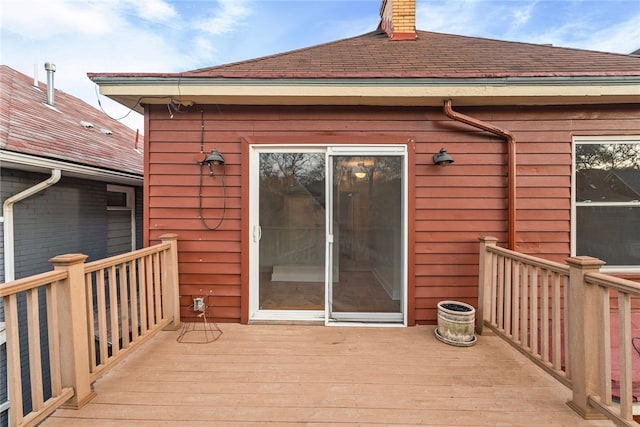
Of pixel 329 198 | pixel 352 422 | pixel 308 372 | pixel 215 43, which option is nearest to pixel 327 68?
pixel 329 198

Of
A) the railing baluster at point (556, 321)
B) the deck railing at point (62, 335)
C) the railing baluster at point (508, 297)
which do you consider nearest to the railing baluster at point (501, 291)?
the railing baluster at point (508, 297)

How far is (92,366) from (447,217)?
3198 mm

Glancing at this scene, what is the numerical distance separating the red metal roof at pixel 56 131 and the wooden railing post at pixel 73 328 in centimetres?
228

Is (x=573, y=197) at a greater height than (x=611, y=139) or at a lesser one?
lesser

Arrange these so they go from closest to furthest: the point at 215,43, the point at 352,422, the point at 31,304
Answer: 1. the point at 31,304
2. the point at 352,422
3. the point at 215,43

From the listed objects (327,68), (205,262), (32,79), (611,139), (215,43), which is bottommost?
(205,262)

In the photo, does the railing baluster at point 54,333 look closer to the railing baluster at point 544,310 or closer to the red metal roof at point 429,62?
the red metal roof at point 429,62

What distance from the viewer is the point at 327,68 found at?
10.00 feet

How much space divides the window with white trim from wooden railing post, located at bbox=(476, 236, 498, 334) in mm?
1099

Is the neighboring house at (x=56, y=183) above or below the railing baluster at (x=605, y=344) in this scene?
above

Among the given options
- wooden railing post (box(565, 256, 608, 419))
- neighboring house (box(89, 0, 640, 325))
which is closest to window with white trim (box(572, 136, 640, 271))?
neighboring house (box(89, 0, 640, 325))

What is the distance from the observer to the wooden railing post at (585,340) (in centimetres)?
168

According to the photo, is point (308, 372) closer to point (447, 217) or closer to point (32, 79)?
point (447, 217)

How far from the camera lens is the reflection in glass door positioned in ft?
9.75
